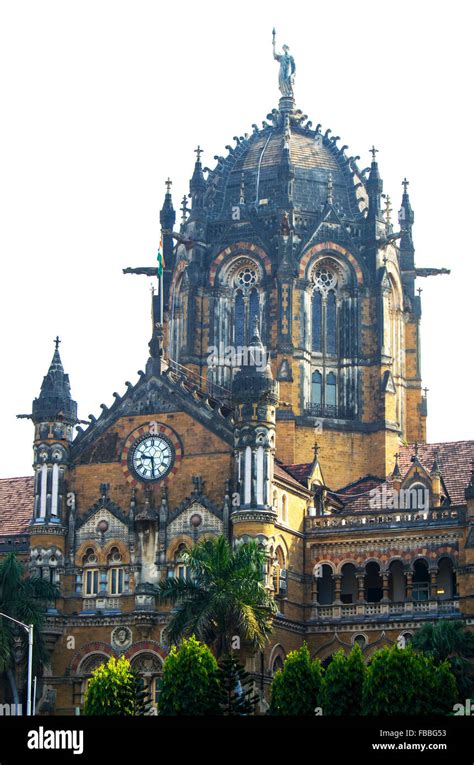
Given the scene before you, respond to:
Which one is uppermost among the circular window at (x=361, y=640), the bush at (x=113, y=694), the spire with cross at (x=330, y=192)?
the spire with cross at (x=330, y=192)

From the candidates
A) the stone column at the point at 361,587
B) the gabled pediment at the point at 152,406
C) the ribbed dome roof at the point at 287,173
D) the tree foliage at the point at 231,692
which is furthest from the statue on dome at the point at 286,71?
the tree foliage at the point at 231,692

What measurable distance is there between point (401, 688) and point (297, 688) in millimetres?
5438

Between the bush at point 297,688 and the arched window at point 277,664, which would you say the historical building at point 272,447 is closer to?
the arched window at point 277,664

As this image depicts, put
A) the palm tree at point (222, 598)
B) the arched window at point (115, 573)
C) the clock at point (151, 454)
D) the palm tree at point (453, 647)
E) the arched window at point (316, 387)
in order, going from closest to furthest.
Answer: the palm tree at point (453, 647)
the palm tree at point (222, 598)
the arched window at point (115, 573)
the clock at point (151, 454)
the arched window at point (316, 387)

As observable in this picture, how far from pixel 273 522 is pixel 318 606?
20.8 feet

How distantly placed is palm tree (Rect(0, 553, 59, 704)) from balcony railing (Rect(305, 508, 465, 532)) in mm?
15010

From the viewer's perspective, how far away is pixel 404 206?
354ft

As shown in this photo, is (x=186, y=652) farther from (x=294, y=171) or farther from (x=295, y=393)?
(x=294, y=171)

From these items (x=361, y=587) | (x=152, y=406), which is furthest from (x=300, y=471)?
(x=152, y=406)

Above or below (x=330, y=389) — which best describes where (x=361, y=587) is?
below

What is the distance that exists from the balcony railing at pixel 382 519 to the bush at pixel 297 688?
16.1m

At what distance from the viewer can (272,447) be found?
290 ft

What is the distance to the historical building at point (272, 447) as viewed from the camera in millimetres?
88750

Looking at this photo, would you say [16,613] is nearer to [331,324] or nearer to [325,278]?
[331,324]
